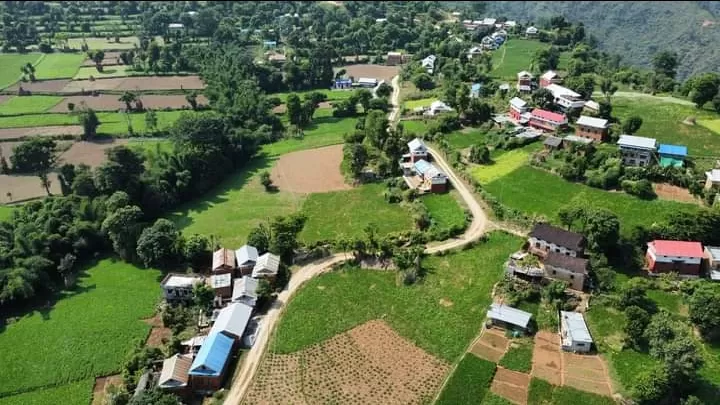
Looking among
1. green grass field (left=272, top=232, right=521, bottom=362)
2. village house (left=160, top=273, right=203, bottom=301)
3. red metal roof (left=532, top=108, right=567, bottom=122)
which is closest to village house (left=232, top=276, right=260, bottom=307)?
green grass field (left=272, top=232, right=521, bottom=362)

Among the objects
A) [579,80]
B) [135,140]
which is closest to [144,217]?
[135,140]

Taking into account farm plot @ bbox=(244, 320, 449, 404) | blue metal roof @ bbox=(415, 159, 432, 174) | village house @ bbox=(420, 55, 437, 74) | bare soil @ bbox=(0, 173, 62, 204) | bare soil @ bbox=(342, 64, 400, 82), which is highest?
village house @ bbox=(420, 55, 437, 74)

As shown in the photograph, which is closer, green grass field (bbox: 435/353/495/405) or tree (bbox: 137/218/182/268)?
green grass field (bbox: 435/353/495/405)

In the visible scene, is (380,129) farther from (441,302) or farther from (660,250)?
(660,250)

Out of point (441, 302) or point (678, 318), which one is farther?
point (441, 302)

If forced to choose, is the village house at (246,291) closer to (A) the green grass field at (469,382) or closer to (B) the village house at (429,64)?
(A) the green grass field at (469,382)

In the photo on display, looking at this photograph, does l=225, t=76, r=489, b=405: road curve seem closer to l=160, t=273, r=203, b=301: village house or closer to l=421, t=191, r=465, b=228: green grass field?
l=421, t=191, r=465, b=228: green grass field

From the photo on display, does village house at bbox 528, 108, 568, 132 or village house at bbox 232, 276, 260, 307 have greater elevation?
village house at bbox 528, 108, 568, 132

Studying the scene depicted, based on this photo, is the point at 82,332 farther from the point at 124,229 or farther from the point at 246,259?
the point at 246,259
